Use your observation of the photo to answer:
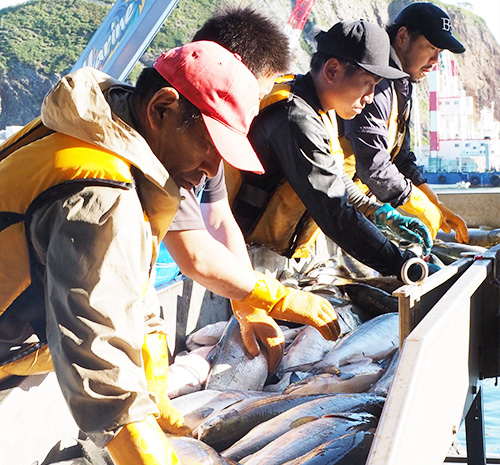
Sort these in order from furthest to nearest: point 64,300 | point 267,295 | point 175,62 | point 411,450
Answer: point 267,295, point 175,62, point 411,450, point 64,300

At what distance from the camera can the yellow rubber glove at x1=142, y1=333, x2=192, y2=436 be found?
7.44 feet

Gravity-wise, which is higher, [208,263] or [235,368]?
[208,263]

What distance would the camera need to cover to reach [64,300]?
4.32 ft

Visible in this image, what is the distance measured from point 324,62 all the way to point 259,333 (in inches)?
59.5

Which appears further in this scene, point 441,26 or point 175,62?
point 441,26

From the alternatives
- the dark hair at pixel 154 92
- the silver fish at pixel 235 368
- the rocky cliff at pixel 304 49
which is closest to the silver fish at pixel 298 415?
the silver fish at pixel 235 368

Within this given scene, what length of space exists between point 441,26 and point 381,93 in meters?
0.58

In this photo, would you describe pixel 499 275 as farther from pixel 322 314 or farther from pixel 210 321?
pixel 210 321

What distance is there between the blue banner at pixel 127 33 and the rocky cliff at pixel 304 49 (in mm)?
37186

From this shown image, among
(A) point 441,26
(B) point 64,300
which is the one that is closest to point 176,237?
(B) point 64,300

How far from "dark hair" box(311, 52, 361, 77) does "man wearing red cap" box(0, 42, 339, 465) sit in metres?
1.93

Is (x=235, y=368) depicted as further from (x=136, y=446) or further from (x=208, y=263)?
(x=136, y=446)

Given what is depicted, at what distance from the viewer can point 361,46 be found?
3.44 m

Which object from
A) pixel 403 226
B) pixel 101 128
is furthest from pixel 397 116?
pixel 101 128
